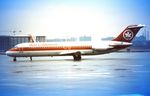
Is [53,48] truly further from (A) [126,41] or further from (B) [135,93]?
(B) [135,93]

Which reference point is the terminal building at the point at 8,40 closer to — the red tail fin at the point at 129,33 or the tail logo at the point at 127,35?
the red tail fin at the point at 129,33

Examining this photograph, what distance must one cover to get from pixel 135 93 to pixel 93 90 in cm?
185

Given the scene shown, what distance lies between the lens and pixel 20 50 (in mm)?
53531

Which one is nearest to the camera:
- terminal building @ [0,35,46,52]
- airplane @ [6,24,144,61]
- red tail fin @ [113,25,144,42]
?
airplane @ [6,24,144,61]

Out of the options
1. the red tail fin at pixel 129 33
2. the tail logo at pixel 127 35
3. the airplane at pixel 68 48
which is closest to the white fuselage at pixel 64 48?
the airplane at pixel 68 48

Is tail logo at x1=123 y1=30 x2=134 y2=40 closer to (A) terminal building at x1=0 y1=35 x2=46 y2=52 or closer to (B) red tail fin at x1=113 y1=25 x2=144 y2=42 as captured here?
(B) red tail fin at x1=113 y1=25 x2=144 y2=42

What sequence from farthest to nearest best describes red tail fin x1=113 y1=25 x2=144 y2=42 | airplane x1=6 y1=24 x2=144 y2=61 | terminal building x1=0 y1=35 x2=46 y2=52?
1. terminal building x1=0 y1=35 x2=46 y2=52
2. red tail fin x1=113 y1=25 x2=144 y2=42
3. airplane x1=6 y1=24 x2=144 y2=61

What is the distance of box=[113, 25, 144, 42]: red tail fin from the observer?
55250 mm

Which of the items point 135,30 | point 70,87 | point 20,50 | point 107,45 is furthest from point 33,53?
point 70,87

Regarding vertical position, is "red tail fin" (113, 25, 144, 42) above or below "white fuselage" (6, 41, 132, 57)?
above

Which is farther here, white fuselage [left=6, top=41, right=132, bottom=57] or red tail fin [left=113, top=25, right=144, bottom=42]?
red tail fin [left=113, top=25, right=144, bottom=42]

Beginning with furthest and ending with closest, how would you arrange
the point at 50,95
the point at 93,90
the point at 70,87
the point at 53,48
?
1. the point at 53,48
2. the point at 70,87
3. the point at 93,90
4. the point at 50,95

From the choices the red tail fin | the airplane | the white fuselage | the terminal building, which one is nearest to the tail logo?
the red tail fin

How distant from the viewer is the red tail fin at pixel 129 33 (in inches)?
2175
